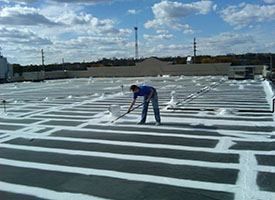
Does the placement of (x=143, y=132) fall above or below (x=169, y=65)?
below

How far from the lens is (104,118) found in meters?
9.22

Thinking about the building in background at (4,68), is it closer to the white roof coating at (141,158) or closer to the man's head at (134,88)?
A: the white roof coating at (141,158)

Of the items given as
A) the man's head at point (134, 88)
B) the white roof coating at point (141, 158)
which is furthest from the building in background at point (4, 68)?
the man's head at point (134, 88)

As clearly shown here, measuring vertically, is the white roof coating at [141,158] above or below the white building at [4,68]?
below

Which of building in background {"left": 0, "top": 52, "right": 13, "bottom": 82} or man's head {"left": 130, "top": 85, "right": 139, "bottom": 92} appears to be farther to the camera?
building in background {"left": 0, "top": 52, "right": 13, "bottom": 82}

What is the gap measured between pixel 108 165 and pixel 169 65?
45124 millimetres

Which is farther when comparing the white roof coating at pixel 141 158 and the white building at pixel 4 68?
the white building at pixel 4 68

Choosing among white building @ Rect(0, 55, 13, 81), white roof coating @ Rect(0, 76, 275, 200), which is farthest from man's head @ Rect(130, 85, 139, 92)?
white building @ Rect(0, 55, 13, 81)

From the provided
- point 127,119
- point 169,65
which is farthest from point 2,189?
point 169,65

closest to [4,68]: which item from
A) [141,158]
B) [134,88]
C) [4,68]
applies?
[4,68]

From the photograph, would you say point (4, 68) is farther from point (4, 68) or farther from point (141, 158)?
point (141, 158)

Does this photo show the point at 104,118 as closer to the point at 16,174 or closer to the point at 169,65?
the point at 16,174

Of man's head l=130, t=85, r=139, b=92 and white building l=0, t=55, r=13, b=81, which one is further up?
white building l=0, t=55, r=13, b=81

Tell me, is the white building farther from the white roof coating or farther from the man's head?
the man's head
